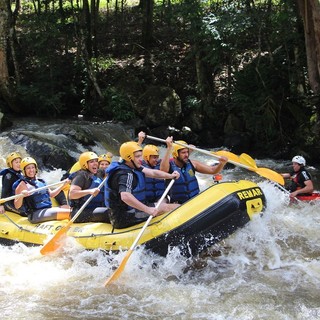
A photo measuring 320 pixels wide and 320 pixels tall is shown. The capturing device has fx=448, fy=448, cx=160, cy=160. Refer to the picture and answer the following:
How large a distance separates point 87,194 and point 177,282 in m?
1.60

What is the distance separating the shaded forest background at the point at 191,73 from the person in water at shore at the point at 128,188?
21.9 ft

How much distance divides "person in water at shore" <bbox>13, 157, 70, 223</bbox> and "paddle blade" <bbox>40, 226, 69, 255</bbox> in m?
0.54

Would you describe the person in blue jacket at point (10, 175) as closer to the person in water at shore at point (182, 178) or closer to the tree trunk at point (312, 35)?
the person in water at shore at point (182, 178)

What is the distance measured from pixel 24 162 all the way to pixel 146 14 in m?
11.8

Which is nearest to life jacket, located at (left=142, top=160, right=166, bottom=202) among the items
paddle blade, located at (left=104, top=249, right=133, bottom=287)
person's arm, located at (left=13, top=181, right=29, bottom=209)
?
paddle blade, located at (left=104, top=249, right=133, bottom=287)

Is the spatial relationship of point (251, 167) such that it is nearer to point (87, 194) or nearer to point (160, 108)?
point (87, 194)

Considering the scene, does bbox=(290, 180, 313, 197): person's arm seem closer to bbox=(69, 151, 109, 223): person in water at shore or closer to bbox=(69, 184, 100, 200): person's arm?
bbox=(69, 151, 109, 223): person in water at shore

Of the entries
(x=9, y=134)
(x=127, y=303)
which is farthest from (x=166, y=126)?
(x=127, y=303)

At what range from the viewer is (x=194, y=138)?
12.5 meters

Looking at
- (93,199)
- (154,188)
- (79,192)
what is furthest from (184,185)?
(79,192)

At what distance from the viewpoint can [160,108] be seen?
13.0 metres

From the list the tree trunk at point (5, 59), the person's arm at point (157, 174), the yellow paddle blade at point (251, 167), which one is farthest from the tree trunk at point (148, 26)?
the person's arm at point (157, 174)

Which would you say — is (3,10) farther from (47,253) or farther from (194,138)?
(47,253)

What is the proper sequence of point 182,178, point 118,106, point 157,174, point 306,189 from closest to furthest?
point 157,174
point 182,178
point 306,189
point 118,106
